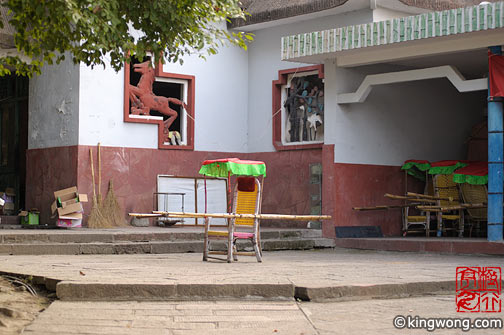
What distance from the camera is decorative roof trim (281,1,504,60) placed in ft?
38.0

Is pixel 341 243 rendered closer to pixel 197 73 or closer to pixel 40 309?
pixel 197 73

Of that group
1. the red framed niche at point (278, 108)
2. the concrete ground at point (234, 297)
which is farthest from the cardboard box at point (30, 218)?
the concrete ground at point (234, 297)

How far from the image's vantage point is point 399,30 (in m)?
12.7

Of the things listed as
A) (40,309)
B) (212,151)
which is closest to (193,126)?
(212,151)

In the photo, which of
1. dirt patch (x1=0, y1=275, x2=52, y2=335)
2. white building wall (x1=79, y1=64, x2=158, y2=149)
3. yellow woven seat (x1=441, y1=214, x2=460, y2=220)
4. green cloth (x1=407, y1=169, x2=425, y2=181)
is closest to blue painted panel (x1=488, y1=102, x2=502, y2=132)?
yellow woven seat (x1=441, y1=214, x2=460, y2=220)

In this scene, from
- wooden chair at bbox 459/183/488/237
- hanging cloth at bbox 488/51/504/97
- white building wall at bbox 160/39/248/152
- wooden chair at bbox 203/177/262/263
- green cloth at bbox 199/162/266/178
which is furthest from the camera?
white building wall at bbox 160/39/248/152

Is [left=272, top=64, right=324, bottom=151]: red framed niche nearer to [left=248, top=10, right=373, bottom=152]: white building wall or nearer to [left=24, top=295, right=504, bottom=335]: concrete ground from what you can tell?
[left=248, top=10, right=373, bottom=152]: white building wall

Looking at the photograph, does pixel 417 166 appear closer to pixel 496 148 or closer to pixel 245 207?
pixel 496 148

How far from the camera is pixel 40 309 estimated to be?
22.3ft

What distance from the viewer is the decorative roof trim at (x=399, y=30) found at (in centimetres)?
1159

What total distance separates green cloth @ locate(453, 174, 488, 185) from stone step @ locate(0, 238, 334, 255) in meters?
3.02

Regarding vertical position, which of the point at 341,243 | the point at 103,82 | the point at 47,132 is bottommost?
the point at 341,243

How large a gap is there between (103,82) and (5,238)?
4576 mm

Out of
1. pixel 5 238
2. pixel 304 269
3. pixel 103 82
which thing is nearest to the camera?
pixel 304 269
